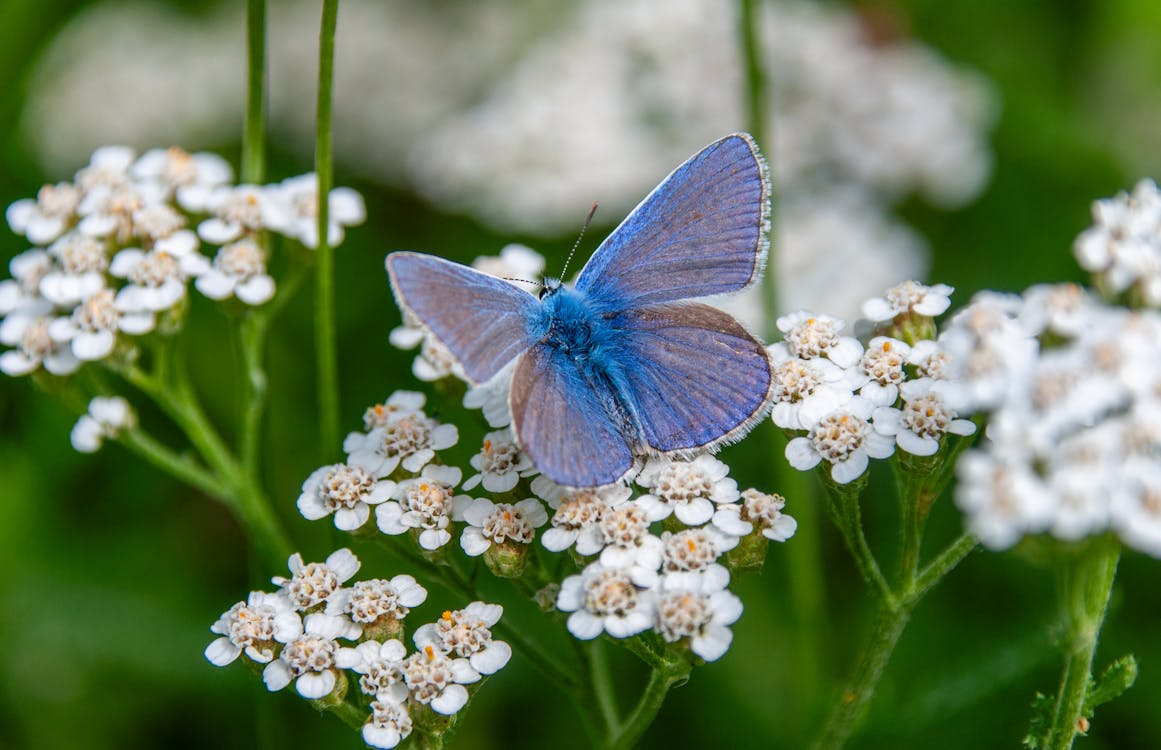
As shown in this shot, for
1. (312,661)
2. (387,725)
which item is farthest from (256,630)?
(387,725)

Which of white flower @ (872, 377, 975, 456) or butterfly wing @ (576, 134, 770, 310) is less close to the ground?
butterfly wing @ (576, 134, 770, 310)

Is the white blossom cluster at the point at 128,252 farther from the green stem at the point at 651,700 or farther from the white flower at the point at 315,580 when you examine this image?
the green stem at the point at 651,700

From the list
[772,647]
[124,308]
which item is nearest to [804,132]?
[772,647]

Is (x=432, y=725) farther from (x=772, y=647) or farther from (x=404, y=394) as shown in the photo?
(x=772, y=647)

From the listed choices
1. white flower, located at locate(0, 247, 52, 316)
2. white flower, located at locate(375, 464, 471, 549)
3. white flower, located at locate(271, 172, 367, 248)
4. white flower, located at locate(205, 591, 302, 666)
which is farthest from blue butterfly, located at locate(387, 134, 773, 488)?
white flower, located at locate(0, 247, 52, 316)

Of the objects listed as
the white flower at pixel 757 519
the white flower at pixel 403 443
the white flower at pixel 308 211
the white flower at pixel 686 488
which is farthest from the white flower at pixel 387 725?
the white flower at pixel 308 211

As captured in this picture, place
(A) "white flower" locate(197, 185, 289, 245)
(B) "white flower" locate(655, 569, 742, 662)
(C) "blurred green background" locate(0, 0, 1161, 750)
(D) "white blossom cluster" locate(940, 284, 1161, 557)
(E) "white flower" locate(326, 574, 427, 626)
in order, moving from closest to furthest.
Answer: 1. (D) "white blossom cluster" locate(940, 284, 1161, 557)
2. (B) "white flower" locate(655, 569, 742, 662)
3. (E) "white flower" locate(326, 574, 427, 626)
4. (A) "white flower" locate(197, 185, 289, 245)
5. (C) "blurred green background" locate(0, 0, 1161, 750)

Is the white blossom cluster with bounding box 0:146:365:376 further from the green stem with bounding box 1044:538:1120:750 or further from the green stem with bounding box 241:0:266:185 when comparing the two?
the green stem with bounding box 1044:538:1120:750
